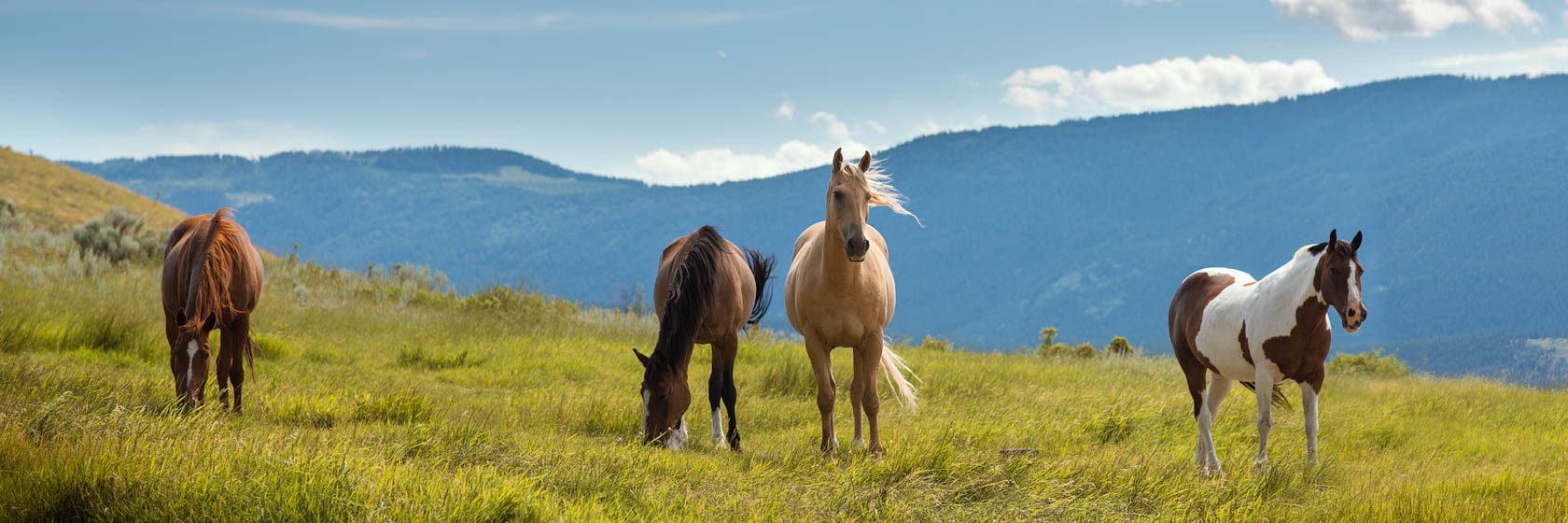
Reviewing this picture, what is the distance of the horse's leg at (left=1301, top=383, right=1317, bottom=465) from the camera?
221 inches

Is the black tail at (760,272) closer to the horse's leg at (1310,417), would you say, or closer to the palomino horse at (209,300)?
the palomino horse at (209,300)

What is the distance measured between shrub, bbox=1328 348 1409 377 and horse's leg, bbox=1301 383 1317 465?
11347 mm

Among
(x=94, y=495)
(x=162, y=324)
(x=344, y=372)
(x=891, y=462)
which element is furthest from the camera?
(x=162, y=324)

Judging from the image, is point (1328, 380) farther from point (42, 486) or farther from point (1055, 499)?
point (42, 486)

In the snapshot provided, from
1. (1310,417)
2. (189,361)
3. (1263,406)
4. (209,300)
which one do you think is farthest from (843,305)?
(209,300)

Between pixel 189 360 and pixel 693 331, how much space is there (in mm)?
3291

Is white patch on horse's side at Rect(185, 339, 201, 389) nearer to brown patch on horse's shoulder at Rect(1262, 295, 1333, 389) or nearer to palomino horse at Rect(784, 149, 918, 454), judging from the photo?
palomino horse at Rect(784, 149, 918, 454)

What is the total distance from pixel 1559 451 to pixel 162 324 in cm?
1438

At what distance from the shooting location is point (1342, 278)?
5199 mm

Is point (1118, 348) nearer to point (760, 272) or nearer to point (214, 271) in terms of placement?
point (760, 272)

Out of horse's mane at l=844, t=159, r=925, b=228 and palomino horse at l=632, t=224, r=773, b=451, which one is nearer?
horse's mane at l=844, t=159, r=925, b=228

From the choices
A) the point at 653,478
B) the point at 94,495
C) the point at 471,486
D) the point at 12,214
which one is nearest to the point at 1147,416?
the point at 653,478

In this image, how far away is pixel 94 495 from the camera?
3477 mm

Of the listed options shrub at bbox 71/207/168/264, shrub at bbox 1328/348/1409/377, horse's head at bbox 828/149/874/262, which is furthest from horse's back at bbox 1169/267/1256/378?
shrub at bbox 71/207/168/264
